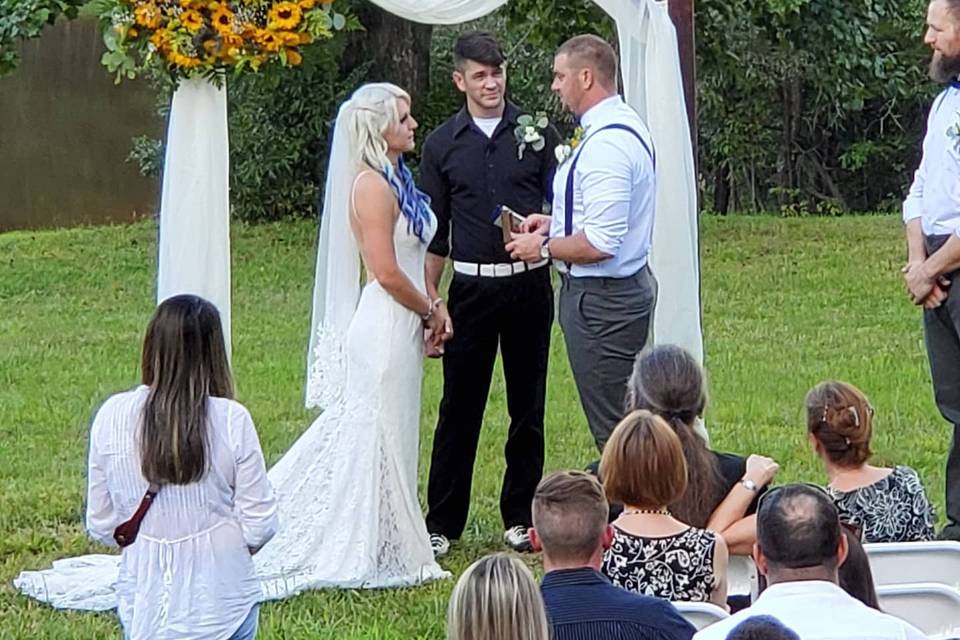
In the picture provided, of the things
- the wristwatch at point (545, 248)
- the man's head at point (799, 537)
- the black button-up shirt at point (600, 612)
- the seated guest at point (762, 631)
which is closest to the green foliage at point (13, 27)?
the wristwatch at point (545, 248)

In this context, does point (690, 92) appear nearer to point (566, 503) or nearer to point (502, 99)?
point (502, 99)

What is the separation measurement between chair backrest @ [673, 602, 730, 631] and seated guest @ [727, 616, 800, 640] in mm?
1167

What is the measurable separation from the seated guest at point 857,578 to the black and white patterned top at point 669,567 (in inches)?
18.7

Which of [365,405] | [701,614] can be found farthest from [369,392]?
[701,614]

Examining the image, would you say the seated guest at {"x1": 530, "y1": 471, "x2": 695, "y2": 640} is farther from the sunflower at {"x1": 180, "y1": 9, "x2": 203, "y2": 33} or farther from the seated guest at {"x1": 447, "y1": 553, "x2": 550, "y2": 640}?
the sunflower at {"x1": 180, "y1": 9, "x2": 203, "y2": 33}

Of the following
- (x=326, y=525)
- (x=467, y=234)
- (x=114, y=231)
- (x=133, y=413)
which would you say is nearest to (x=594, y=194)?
(x=467, y=234)

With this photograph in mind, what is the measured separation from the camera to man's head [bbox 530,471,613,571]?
11.8ft

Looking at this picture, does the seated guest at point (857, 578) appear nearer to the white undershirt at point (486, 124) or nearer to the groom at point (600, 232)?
the groom at point (600, 232)

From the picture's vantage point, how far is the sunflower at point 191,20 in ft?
19.2

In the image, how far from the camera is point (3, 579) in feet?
20.9

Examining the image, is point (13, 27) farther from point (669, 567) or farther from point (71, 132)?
point (71, 132)

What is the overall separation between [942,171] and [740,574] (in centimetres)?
189

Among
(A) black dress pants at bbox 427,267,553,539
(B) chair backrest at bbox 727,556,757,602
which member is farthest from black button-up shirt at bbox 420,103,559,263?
(B) chair backrest at bbox 727,556,757,602

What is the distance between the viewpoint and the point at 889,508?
4.71 metres
